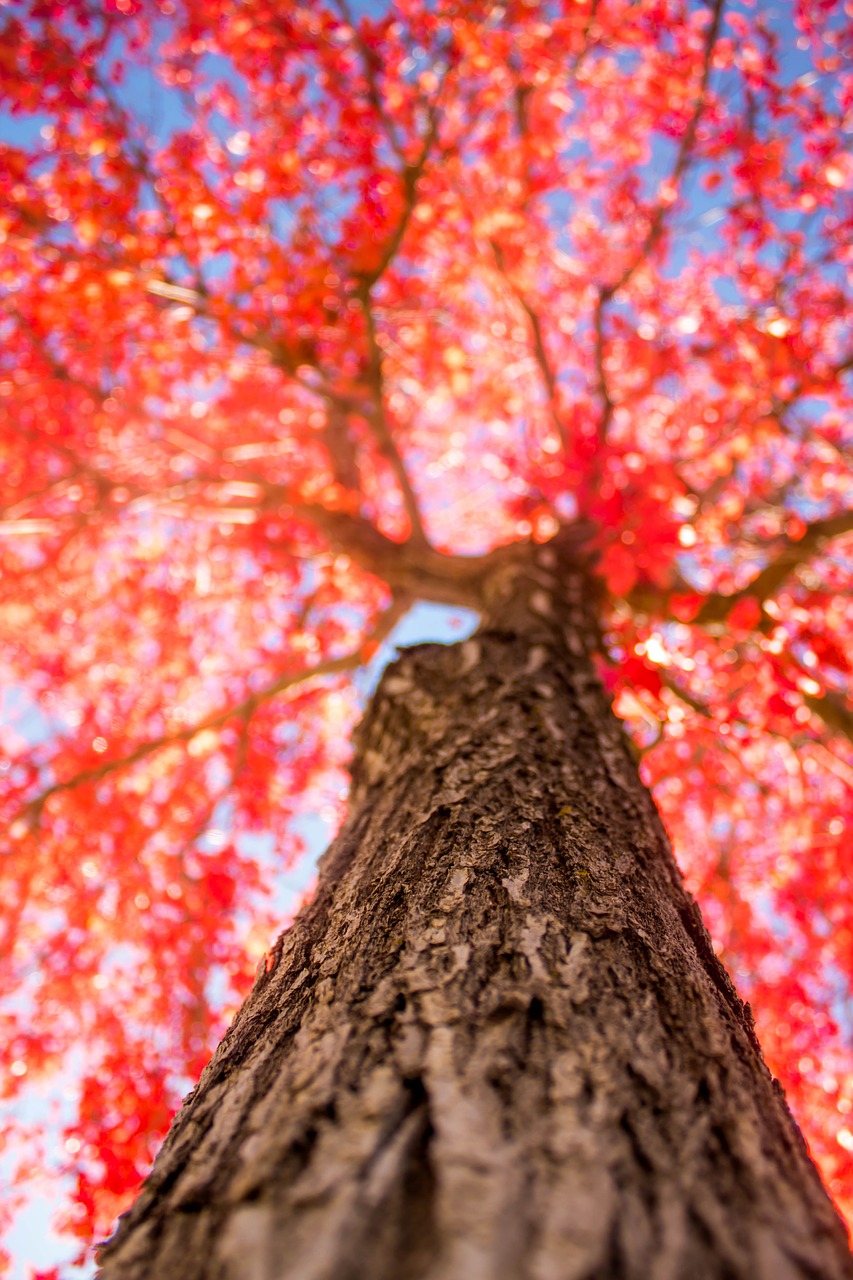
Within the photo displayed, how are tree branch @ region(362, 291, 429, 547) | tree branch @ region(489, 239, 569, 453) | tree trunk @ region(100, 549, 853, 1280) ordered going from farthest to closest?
1. tree branch @ region(489, 239, 569, 453)
2. tree branch @ region(362, 291, 429, 547)
3. tree trunk @ region(100, 549, 853, 1280)

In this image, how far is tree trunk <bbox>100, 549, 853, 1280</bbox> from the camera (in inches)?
32.5

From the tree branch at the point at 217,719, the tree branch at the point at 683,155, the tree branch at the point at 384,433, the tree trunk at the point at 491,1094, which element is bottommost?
the tree trunk at the point at 491,1094

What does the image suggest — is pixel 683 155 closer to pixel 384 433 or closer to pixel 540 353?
pixel 540 353

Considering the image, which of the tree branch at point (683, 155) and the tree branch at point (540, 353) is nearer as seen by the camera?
the tree branch at point (683, 155)

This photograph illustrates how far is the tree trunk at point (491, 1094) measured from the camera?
0.83m

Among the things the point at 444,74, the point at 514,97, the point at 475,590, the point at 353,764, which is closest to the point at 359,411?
the point at 475,590

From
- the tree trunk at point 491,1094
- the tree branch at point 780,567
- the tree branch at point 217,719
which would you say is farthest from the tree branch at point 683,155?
the tree trunk at point 491,1094

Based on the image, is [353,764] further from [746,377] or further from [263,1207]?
[746,377]

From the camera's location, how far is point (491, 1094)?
1026 millimetres

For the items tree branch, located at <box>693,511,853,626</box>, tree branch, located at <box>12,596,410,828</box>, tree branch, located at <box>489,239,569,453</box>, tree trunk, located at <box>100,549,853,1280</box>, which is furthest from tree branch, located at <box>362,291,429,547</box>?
tree trunk, located at <box>100,549,853,1280</box>

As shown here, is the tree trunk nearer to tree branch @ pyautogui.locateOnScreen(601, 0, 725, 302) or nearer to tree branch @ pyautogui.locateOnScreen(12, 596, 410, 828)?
tree branch @ pyautogui.locateOnScreen(12, 596, 410, 828)

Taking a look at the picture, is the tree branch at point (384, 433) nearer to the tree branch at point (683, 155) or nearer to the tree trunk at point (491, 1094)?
the tree branch at point (683, 155)

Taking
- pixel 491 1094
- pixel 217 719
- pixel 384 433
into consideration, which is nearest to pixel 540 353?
pixel 384 433

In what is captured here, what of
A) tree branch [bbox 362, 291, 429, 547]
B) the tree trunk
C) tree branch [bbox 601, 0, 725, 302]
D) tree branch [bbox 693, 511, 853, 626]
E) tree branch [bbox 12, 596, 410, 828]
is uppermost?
tree branch [bbox 601, 0, 725, 302]
